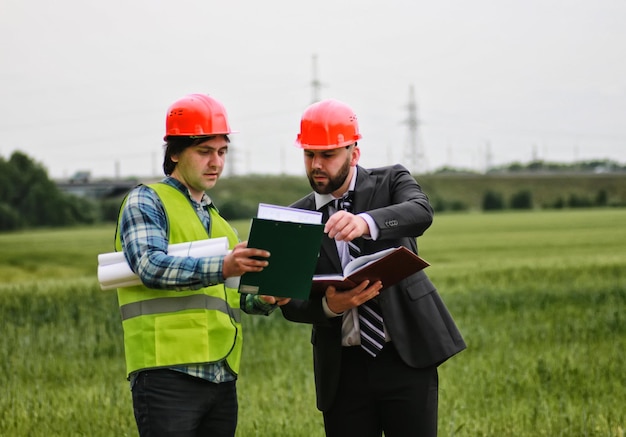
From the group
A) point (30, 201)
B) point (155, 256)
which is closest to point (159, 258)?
point (155, 256)

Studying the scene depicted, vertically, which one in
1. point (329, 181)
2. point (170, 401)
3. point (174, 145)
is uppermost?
point (174, 145)

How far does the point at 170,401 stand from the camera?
3.94 meters

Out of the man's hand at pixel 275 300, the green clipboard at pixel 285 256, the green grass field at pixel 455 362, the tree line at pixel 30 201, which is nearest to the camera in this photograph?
the green clipboard at pixel 285 256

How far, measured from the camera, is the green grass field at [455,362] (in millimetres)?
7266

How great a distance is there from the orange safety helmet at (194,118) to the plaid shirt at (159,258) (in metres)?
0.24

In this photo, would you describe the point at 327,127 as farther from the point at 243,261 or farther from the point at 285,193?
the point at 285,193

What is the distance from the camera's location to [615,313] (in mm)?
12836

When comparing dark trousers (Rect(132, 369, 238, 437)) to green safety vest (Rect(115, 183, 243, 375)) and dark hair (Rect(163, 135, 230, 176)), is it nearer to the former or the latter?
green safety vest (Rect(115, 183, 243, 375))

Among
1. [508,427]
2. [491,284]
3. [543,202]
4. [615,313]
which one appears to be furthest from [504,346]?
[543,202]

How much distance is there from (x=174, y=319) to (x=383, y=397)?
1.10m

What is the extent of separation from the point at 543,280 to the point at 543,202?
6947cm

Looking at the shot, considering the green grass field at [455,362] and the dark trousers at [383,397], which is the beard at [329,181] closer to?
the dark trousers at [383,397]

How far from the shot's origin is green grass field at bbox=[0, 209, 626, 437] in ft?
23.8

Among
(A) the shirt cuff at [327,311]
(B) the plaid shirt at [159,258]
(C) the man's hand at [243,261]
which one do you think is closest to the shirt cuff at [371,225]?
(A) the shirt cuff at [327,311]
